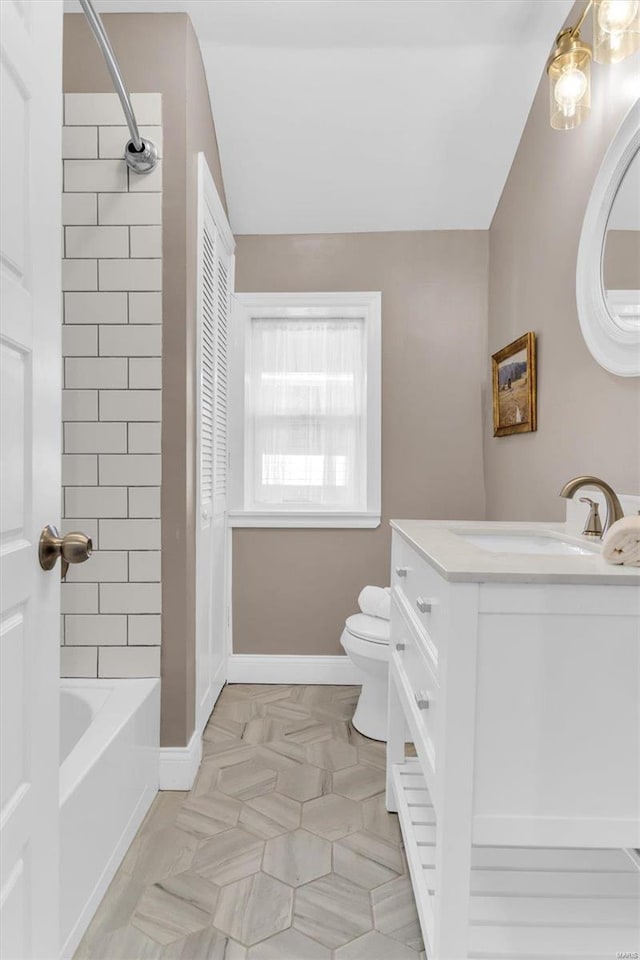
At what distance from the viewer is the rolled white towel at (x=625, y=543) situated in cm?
96

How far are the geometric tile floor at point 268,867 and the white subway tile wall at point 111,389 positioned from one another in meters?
0.51

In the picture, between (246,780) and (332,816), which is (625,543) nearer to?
(332,816)

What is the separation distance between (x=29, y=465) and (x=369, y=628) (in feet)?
5.57

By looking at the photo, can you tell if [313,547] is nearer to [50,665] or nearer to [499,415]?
[499,415]

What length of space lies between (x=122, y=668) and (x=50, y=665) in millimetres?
1031

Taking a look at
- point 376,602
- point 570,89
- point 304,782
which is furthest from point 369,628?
point 570,89

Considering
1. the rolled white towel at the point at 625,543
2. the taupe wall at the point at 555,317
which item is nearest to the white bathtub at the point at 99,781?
the rolled white towel at the point at 625,543

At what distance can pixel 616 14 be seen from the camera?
120cm

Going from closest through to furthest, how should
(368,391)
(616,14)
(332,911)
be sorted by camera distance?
(616,14) → (332,911) → (368,391)

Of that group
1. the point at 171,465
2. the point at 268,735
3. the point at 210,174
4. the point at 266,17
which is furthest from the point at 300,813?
the point at 266,17

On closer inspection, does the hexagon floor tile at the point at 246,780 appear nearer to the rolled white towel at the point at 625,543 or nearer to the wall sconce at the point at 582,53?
the rolled white towel at the point at 625,543

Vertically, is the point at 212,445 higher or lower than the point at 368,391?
lower

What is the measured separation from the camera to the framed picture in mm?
2113

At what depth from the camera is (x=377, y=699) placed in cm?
226
